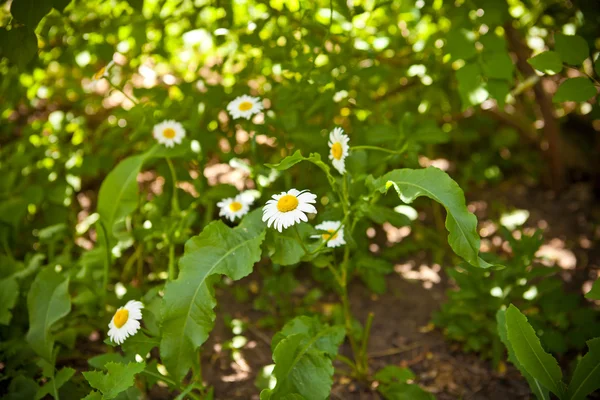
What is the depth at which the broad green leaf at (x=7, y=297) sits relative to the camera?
6.40ft

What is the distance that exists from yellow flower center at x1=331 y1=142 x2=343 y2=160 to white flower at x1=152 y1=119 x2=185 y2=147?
2.48ft

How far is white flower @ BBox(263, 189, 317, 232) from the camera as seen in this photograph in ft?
5.14

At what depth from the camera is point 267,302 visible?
8.20 feet

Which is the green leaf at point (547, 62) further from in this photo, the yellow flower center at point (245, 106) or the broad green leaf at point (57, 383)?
the broad green leaf at point (57, 383)

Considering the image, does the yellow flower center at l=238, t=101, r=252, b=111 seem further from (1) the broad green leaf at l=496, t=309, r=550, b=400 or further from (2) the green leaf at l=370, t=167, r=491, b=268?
(1) the broad green leaf at l=496, t=309, r=550, b=400

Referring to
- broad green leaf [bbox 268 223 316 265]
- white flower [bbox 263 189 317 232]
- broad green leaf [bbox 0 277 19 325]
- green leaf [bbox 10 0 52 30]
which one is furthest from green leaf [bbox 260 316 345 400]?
green leaf [bbox 10 0 52 30]

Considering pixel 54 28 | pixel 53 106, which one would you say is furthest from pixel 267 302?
pixel 53 106

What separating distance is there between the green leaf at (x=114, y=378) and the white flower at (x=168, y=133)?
3.19ft

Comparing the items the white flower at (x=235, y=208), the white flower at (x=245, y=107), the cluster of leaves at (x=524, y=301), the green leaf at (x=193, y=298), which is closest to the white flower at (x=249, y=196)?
the white flower at (x=235, y=208)

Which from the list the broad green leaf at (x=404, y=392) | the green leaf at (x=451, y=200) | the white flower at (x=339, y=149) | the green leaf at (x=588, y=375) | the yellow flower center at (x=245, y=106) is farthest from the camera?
the yellow flower center at (x=245, y=106)

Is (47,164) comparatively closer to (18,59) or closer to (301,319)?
(18,59)

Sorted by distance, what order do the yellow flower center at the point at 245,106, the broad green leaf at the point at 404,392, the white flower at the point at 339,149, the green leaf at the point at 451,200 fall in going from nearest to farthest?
the green leaf at the point at 451,200
the white flower at the point at 339,149
the broad green leaf at the point at 404,392
the yellow flower center at the point at 245,106

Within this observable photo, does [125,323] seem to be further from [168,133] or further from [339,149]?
[339,149]

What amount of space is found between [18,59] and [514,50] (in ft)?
8.08
